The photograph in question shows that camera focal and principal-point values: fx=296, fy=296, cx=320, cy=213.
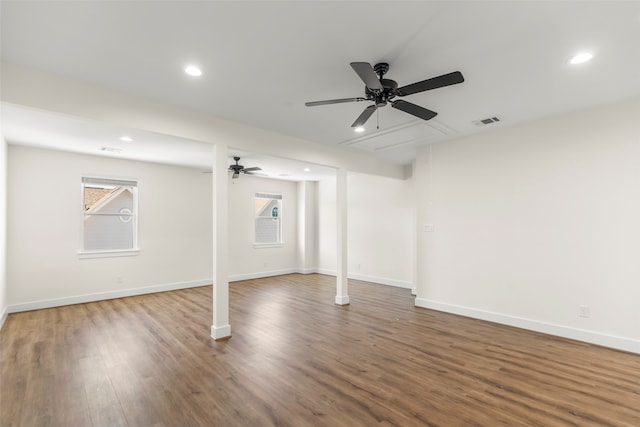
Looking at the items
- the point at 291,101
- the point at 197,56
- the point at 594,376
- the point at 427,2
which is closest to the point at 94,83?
the point at 197,56

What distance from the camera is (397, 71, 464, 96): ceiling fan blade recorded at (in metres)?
2.17

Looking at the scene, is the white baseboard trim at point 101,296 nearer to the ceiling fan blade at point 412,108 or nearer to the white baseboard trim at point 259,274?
the white baseboard trim at point 259,274

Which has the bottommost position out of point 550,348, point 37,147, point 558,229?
point 550,348

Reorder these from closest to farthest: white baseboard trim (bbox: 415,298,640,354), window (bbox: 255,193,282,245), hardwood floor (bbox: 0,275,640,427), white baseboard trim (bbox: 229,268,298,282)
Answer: hardwood floor (bbox: 0,275,640,427) < white baseboard trim (bbox: 415,298,640,354) < white baseboard trim (bbox: 229,268,298,282) < window (bbox: 255,193,282,245)

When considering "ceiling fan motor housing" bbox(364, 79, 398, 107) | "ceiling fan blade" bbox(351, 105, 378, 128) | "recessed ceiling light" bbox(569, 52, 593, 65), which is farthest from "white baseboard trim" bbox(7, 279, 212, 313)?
"recessed ceiling light" bbox(569, 52, 593, 65)

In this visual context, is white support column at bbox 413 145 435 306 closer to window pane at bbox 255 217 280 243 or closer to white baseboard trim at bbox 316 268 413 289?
white baseboard trim at bbox 316 268 413 289

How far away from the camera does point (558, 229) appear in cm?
392

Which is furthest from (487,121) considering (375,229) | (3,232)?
(3,232)

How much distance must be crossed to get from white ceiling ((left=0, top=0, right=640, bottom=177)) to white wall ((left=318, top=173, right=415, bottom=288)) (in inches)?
139

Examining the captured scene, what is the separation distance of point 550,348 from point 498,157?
263cm

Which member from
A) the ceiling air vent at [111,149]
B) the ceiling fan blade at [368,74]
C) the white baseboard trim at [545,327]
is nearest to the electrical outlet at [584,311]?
the white baseboard trim at [545,327]

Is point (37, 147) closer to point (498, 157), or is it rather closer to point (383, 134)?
point (383, 134)

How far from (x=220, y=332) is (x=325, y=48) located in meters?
3.42

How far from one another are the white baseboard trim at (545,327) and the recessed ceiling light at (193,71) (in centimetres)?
477
